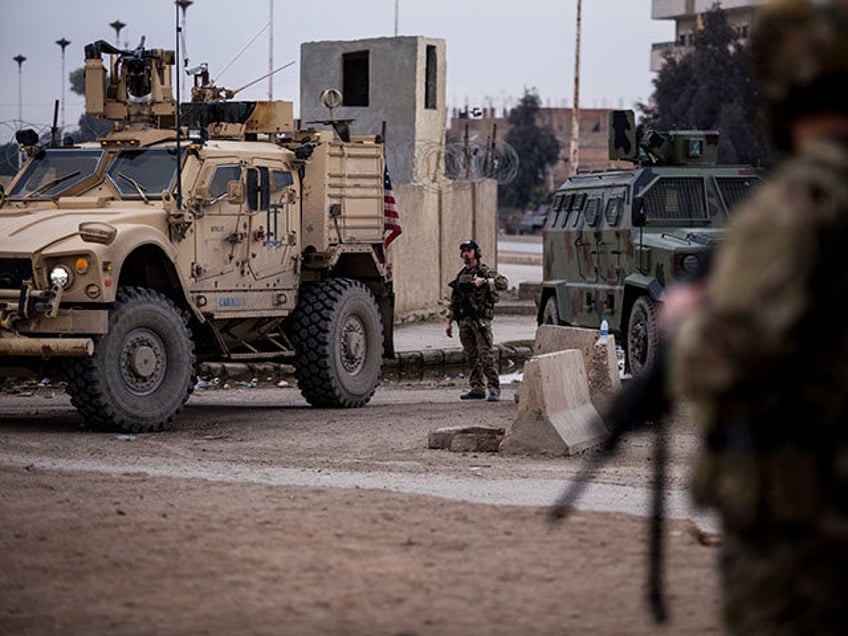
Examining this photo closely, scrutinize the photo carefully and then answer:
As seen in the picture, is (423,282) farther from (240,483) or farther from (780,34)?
(780,34)

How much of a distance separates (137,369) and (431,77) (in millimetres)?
19171

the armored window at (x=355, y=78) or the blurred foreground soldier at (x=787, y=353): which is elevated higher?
the armored window at (x=355, y=78)

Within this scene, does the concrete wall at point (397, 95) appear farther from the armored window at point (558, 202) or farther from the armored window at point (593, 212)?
the armored window at point (593, 212)

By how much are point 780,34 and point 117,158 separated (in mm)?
11420

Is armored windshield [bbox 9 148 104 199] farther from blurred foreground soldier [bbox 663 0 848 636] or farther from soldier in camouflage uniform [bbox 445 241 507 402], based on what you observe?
blurred foreground soldier [bbox 663 0 848 636]

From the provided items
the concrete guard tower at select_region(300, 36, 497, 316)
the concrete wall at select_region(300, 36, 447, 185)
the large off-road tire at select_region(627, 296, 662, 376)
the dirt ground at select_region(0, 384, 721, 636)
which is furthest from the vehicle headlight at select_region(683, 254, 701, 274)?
the concrete wall at select_region(300, 36, 447, 185)

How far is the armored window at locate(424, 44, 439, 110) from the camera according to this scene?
31234mm

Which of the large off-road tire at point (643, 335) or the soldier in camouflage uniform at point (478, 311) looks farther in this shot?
the soldier in camouflage uniform at point (478, 311)

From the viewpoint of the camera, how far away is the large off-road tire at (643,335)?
52.7 ft

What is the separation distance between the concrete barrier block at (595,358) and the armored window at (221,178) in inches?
116

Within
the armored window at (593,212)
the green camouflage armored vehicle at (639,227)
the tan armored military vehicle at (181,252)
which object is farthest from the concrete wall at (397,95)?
the tan armored military vehicle at (181,252)

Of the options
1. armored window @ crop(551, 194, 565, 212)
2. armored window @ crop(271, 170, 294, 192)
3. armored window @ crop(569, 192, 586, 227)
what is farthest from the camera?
armored window @ crop(551, 194, 565, 212)

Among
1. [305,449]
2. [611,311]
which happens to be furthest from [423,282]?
[305,449]

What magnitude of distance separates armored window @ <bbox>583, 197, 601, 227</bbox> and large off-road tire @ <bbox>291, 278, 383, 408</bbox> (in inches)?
124
